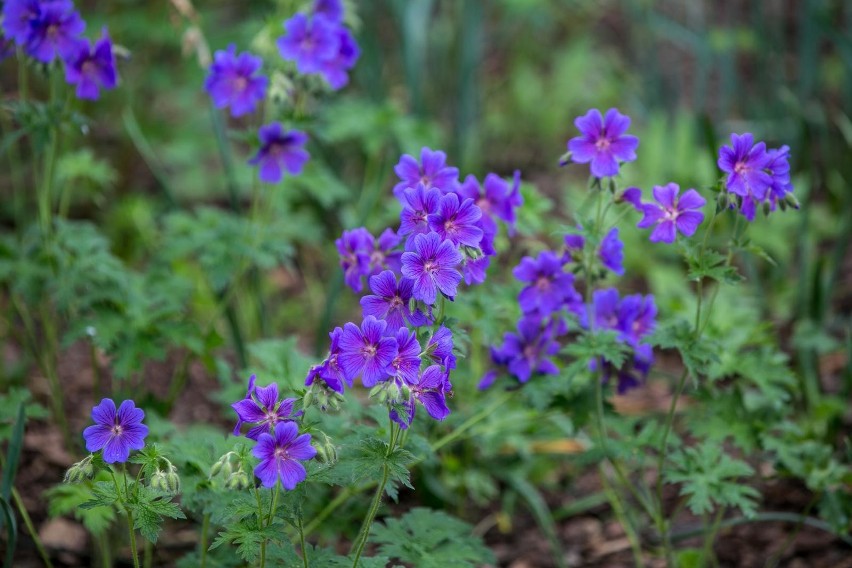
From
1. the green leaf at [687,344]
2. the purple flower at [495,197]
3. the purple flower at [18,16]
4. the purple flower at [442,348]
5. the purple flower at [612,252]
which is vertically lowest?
the purple flower at [442,348]

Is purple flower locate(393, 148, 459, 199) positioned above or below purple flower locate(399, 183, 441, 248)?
above

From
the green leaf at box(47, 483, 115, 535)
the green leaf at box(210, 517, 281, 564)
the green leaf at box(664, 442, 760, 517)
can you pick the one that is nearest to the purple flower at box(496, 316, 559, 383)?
the green leaf at box(664, 442, 760, 517)

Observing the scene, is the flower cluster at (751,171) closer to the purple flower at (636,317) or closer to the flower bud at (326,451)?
the purple flower at (636,317)

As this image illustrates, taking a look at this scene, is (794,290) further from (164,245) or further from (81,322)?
(81,322)

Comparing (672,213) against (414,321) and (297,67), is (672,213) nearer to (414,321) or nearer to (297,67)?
(414,321)

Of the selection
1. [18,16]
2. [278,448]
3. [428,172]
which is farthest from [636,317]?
[18,16]

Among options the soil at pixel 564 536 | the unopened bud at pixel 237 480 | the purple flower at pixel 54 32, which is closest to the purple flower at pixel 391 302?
the unopened bud at pixel 237 480

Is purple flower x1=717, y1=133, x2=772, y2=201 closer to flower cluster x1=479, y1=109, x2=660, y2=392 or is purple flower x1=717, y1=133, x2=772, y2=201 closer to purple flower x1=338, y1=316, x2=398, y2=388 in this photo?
flower cluster x1=479, y1=109, x2=660, y2=392
